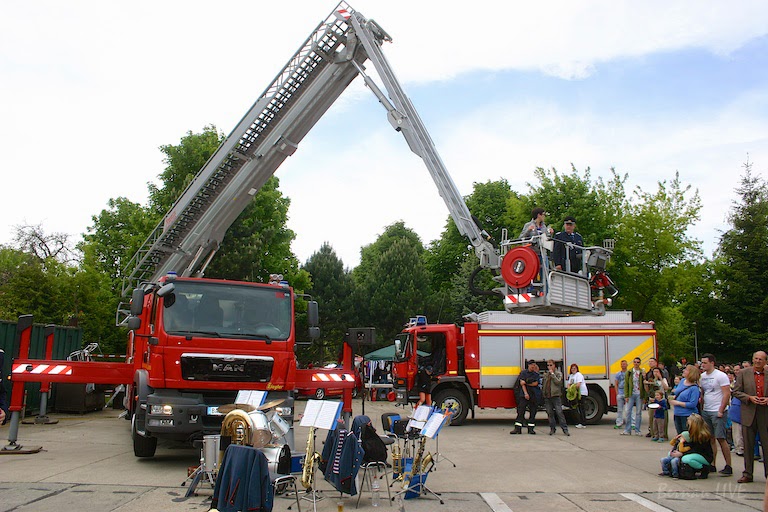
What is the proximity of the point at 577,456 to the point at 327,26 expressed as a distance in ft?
29.4

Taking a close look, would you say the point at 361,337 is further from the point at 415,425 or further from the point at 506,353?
the point at 506,353

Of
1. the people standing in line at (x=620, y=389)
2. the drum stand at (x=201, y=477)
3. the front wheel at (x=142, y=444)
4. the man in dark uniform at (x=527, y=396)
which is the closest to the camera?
the drum stand at (x=201, y=477)

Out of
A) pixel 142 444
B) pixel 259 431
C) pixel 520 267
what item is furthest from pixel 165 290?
pixel 520 267

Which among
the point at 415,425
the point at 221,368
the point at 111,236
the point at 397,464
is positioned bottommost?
the point at 397,464

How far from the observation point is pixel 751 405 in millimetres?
8820

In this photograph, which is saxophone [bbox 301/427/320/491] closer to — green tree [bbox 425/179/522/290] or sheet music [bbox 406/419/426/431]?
sheet music [bbox 406/419/426/431]

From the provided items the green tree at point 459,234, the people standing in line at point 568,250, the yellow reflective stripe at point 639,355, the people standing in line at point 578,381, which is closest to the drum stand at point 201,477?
the people standing in line at point 568,250

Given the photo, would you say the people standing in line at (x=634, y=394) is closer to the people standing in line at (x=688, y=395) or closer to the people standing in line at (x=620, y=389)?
the people standing in line at (x=620, y=389)

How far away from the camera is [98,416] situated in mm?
17266

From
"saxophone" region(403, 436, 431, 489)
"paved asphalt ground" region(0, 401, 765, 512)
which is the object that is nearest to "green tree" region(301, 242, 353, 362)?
"paved asphalt ground" region(0, 401, 765, 512)

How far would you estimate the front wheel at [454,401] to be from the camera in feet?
53.4

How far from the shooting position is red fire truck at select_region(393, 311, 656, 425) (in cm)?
1639

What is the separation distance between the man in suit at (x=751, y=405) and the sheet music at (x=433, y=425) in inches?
167

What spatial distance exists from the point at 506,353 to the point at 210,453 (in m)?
10.3
